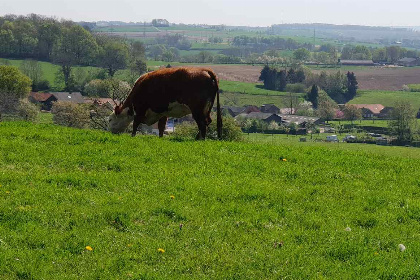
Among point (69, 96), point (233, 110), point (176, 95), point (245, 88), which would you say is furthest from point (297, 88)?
point (176, 95)

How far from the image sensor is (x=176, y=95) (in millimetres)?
17938

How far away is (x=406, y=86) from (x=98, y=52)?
107m

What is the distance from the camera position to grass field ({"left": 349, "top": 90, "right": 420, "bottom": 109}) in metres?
151

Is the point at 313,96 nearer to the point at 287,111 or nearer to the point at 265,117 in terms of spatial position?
the point at 287,111

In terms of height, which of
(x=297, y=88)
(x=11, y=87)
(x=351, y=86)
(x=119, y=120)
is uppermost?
(x=119, y=120)

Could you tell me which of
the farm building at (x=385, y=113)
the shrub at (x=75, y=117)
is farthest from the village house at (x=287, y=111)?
the shrub at (x=75, y=117)

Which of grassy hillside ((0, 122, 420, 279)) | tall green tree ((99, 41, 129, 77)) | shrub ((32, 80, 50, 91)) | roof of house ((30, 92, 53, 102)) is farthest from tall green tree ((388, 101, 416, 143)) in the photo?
tall green tree ((99, 41, 129, 77))

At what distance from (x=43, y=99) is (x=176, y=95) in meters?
100

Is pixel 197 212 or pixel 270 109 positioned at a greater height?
pixel 197 212

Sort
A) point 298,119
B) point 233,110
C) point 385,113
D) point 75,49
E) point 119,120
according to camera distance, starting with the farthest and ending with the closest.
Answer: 1. point 75,49
2. point 385,113
3. point 233,110
4. point 298,119
5. point 119,120

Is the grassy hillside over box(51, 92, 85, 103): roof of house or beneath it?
over

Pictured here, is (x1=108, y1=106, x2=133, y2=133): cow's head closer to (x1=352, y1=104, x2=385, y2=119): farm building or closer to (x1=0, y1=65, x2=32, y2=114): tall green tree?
(x1=0, y1=65, x2=32, y2=114): tall green tree

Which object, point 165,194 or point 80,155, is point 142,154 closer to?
point 80,155

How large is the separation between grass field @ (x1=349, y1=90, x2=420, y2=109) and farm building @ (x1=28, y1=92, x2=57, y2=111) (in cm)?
8722
